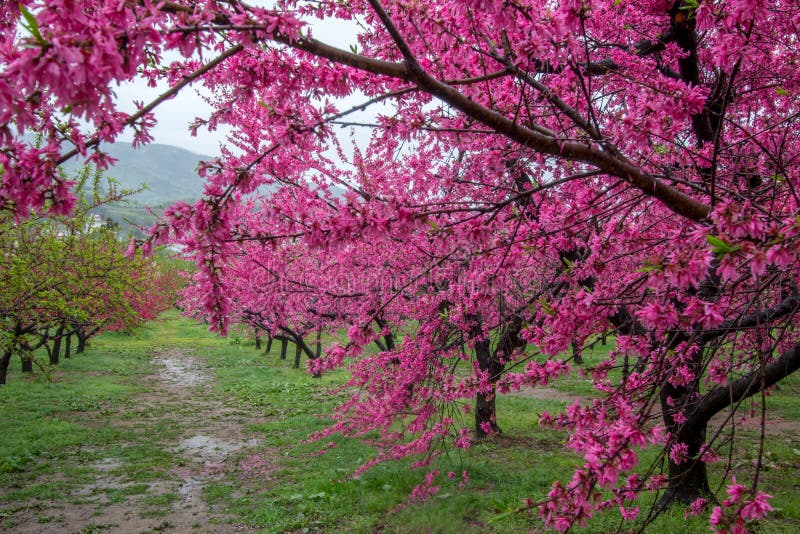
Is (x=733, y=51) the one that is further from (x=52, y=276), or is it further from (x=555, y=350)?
(x=52, y=276)

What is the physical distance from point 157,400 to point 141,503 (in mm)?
9274

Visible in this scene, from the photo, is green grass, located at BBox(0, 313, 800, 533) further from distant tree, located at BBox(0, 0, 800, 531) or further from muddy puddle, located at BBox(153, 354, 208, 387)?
muddy puddle, located at BBox(153, 354, 208, 387)

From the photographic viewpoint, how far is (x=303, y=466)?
9766 millimetres

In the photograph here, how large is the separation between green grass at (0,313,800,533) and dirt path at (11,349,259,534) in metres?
0.10

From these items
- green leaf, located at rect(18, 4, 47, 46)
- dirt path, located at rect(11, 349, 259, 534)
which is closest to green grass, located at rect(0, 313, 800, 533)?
dirt path, located at rect(11, 349, 259, 534)

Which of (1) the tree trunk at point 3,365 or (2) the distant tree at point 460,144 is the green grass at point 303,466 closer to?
(1) the tree trunk at point 3,365

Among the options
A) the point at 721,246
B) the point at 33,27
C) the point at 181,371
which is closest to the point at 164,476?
the point at 33,27

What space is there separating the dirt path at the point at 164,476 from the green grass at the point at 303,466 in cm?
10

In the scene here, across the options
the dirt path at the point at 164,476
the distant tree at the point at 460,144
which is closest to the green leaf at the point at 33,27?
the distant tree at the point at 460,144

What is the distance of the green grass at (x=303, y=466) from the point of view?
6668mm

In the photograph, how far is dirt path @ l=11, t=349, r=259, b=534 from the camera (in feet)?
23.0

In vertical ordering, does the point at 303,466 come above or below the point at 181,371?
above

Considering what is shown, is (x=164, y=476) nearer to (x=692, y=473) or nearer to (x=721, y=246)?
(x=692, y=473)

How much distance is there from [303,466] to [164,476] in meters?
2.66
